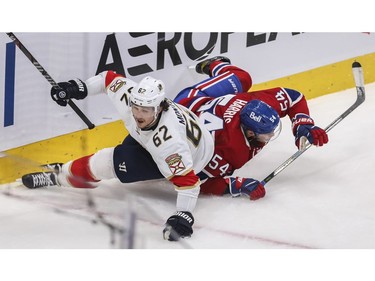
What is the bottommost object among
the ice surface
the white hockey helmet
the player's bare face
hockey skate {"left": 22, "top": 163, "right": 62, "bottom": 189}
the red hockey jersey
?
hockey skate {"left": 22, "top": 163, "right": 62, "bottom": 189}

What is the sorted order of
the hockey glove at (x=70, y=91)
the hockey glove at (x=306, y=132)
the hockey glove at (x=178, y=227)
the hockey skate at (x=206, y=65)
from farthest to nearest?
the hockey skate at (x=206, y=65)
the hockey glove at (x=306, y=132)
the hockey glove at (x=70, y=91)
the hockey glove at (x=178, y=227)

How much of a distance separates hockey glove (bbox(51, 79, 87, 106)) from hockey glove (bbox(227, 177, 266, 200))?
70 cm

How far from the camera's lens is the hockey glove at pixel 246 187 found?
3.74 m

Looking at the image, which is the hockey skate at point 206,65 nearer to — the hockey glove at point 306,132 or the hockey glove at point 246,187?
the hockey glove at point 306,132

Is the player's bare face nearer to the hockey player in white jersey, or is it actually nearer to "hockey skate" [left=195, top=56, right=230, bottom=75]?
the hockey player in white jersey

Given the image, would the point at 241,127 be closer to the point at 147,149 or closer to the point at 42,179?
the point at 147,149

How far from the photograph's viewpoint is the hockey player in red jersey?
3744mm

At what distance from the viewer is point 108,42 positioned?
4121 millimetres

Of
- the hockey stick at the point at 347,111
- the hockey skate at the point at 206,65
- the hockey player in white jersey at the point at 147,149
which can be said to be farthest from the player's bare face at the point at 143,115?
the hockey skate at the point at 206,65

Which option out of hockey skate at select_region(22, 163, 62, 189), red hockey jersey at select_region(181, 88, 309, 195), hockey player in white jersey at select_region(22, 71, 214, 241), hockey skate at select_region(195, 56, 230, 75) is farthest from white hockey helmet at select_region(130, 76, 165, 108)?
hockey skate at select_region(195, 56, 230, 75)

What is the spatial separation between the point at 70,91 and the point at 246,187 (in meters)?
0.81

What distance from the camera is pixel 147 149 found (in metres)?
3.53

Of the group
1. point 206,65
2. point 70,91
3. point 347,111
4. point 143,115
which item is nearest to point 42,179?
point 70,91

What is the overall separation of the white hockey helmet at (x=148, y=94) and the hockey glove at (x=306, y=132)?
28.9 inches
